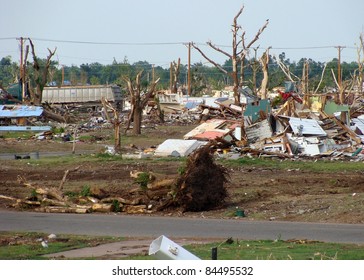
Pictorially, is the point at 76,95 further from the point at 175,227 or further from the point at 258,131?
the point at 175,227

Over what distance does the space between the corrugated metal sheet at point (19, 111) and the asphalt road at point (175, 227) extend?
3273cm

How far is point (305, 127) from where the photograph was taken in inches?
1355

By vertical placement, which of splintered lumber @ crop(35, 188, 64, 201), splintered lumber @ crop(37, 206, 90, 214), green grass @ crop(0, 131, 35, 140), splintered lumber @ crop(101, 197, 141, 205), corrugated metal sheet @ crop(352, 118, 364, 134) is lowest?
green grass @ crop(0, 131, 35, 140)

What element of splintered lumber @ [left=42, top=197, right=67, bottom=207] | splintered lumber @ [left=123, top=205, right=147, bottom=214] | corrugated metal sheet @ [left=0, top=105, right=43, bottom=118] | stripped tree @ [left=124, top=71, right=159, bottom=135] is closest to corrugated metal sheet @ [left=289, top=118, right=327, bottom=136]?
stripped tree @ [left=124, top=71, right=159, bottom=135]

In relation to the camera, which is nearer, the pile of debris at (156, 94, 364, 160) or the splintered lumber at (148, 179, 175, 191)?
the splintered lumber at (148, 179, 175, 191)

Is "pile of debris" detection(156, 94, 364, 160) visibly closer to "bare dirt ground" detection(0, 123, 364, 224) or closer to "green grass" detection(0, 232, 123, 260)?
"bare dirt ground" detection(0, 123, 364, 224)

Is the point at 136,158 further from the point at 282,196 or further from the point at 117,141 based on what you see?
the point at 282,196

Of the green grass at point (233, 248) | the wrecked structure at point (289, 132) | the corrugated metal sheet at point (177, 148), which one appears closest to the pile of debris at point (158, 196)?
the green grass at point (233, 248)

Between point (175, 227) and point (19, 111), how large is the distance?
36405mm

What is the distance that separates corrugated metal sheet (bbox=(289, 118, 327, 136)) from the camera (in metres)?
34.1

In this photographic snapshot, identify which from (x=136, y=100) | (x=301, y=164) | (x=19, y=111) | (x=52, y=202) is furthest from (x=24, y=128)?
(x=52, y=202)

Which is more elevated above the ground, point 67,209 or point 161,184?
point 161,184

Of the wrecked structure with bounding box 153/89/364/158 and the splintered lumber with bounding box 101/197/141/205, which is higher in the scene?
the wrecked structure with bounding box 153/89/364/158

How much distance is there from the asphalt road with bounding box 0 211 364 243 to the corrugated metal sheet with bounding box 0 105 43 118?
3273cm
